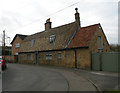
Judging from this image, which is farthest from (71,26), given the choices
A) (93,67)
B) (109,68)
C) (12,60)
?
(12,60)

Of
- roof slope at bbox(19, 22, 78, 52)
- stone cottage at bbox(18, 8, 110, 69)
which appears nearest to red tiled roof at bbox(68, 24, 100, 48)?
Answer: stone cottage at bbox(18, 8, 110, 69)

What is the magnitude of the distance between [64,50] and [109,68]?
7.78 meters

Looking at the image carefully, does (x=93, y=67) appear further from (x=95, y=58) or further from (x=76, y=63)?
(x=76, y=63)

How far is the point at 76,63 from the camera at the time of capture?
18.3 meters

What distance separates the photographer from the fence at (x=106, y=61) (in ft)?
46.7

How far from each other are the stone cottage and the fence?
0.78 meters

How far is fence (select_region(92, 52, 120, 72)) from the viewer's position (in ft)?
46.7

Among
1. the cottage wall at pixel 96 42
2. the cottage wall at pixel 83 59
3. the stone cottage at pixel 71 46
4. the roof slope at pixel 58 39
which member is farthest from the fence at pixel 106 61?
the roof slope at pixel 58 39

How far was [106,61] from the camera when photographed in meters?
15.1

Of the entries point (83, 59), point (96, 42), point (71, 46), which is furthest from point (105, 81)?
point (71, 46)

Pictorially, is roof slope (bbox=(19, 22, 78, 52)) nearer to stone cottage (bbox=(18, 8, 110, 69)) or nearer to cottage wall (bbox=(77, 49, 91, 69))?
stone cottage (bbox=(18, 8, 110, 69))

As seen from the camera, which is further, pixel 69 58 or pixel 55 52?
pixel 55 52

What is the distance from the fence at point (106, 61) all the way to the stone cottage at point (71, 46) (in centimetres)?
78

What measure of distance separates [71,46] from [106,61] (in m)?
6.07
